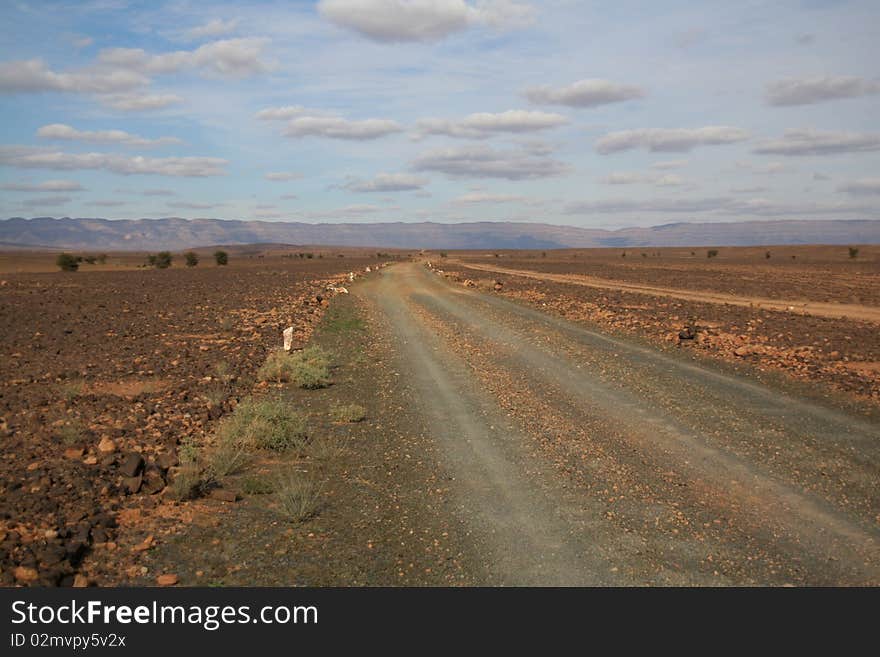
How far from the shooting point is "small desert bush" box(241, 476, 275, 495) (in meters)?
7.09

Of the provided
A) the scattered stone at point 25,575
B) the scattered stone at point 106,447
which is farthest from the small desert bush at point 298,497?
the scattered stone at point 106,447

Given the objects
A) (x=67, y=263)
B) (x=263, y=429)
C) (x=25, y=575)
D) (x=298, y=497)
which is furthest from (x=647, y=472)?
(x=67, y=263)

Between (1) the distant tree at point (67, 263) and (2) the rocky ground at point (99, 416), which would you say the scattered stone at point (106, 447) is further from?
(1) the distant tree at point (67, 263)

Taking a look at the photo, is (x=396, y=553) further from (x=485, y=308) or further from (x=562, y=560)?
(x=485, y=308)

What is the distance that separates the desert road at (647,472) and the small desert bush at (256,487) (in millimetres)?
2144

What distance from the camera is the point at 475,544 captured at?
5664 millimetres

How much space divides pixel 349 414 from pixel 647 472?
15.9 ft

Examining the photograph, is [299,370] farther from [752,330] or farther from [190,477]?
[752,330]

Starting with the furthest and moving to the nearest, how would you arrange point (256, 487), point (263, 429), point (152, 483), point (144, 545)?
1. point (263, 429)
2. point (256, 487)
3. point (152, 483)
4. point (144, 545)

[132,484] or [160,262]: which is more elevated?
[160,262]

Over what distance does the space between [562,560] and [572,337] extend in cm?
1343

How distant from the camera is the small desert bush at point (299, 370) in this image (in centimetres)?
1234

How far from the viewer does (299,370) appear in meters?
12.6
